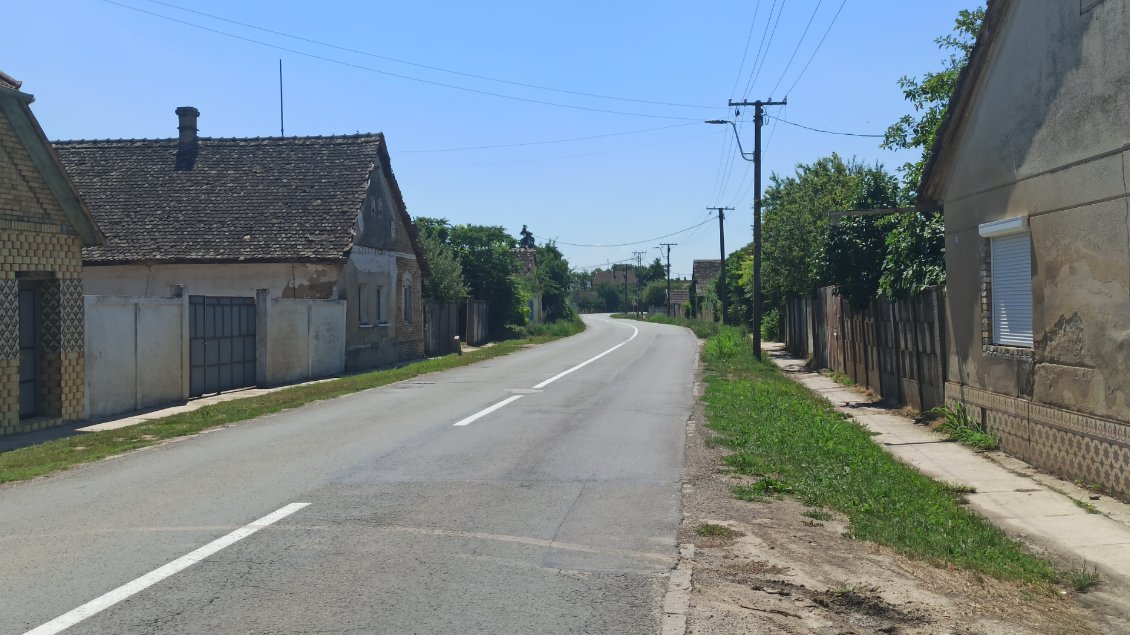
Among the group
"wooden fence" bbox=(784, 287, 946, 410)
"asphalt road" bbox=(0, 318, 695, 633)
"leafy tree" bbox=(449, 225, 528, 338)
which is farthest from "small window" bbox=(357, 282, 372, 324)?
"leafy tree" bbox=(449, 225, 528, 338)

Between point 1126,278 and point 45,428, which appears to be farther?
point 45,428

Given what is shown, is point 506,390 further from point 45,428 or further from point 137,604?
Answer: point 137,604

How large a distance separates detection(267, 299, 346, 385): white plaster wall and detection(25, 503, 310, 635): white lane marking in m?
14.5

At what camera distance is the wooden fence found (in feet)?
46.3

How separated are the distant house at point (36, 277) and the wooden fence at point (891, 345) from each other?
13.2 m

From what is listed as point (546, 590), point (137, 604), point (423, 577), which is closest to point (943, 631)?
point (546, 590)

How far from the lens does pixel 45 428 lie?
14008mm

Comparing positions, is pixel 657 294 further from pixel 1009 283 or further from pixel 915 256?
pixel 1009 283

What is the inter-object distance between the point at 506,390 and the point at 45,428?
27.2 feet

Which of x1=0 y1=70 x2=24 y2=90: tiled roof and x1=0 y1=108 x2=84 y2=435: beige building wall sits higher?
x1=0 y1=70 x2=24 y2=90: tiled roof

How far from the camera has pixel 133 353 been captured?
1620 centimetres

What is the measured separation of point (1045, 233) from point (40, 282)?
13900 millimetres

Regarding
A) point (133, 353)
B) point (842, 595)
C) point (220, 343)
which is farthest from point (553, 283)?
point (842, 595)

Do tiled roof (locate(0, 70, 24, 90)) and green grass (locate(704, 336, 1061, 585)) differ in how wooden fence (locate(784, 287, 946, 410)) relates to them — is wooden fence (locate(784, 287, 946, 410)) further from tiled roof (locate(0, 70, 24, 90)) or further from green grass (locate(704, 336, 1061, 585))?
tiled roof (locate(0, 70, 24, 90))
